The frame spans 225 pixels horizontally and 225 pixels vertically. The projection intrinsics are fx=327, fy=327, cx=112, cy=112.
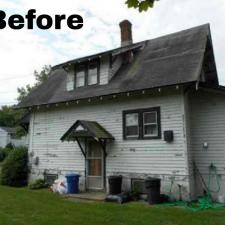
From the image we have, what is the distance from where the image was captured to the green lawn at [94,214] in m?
8.60

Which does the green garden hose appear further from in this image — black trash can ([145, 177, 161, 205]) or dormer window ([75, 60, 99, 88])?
dormer window ([75, 60, 99, 88])

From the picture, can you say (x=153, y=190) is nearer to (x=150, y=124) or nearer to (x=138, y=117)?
(x=150, y=124)

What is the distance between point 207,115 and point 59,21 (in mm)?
7052

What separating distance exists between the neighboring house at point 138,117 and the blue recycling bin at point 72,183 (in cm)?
82

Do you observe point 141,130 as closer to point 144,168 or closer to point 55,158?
point 144,168

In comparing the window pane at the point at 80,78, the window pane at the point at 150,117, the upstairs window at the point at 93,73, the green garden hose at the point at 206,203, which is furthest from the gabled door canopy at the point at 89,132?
the green garden hose at the point at 206,203

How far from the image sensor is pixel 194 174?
40.4 ft

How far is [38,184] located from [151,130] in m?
6.57

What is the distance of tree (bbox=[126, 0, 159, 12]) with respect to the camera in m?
3.99

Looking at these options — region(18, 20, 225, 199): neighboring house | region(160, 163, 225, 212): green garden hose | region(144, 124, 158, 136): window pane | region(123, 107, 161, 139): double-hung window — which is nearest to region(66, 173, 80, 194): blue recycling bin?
region(18, 20, 225, 199): neighboring house

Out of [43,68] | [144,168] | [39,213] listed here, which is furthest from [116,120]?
[43,68]

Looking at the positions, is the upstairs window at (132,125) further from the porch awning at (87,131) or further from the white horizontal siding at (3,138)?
the white horizontal siding at (3,138)

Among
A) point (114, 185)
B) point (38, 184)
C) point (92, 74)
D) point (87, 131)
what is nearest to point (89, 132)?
point (87, 131)

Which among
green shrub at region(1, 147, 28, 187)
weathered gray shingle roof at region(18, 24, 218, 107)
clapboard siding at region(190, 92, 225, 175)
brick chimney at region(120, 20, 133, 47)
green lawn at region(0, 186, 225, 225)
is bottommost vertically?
green lawn at region(0, 186, 225, 225)
